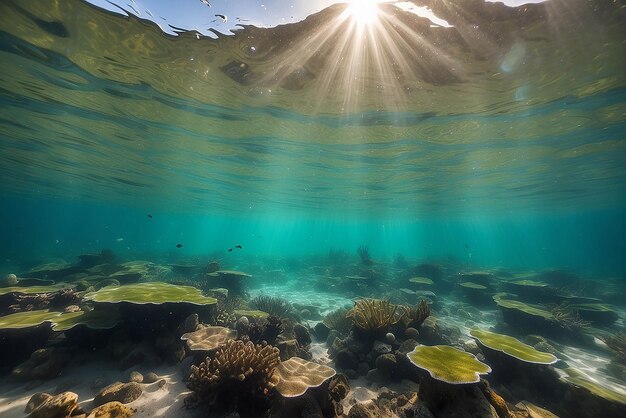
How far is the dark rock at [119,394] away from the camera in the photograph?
15.3 ft

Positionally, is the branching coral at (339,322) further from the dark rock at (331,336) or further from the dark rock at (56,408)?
the dark rock at (56,408)

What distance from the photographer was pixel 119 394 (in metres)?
4.75

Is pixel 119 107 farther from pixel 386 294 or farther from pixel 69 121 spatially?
pixel 386 294

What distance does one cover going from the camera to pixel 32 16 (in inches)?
342

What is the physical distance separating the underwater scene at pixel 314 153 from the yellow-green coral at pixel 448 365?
0.16 feet

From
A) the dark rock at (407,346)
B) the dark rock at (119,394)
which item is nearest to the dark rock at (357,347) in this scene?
the dark rock at (407,346)

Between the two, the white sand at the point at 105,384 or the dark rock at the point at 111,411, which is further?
the white sand at the point at 105,384

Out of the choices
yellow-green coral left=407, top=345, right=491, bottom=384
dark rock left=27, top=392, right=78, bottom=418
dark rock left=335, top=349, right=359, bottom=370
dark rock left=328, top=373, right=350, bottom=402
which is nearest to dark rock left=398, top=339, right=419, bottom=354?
dark rock left=335, top=349, right=359, bottom=370

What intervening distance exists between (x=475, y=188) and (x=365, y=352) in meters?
28.1

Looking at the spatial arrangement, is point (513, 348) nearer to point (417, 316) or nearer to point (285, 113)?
point (417, 316)

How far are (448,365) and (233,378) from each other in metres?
3.55

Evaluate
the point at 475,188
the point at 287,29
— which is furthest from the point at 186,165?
the point at 475,188

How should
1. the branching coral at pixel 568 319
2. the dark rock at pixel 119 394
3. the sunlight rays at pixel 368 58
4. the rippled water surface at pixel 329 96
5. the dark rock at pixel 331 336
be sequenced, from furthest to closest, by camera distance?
the branching coral at pixel 568 319 → the dark rock at pixel 331 336 → the rippled water surface at pixel 329 96 → the sunlight rays at pixel 368 58 → the dark rock at pixel 119 394

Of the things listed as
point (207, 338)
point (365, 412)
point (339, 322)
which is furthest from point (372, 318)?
point (207, 338)
